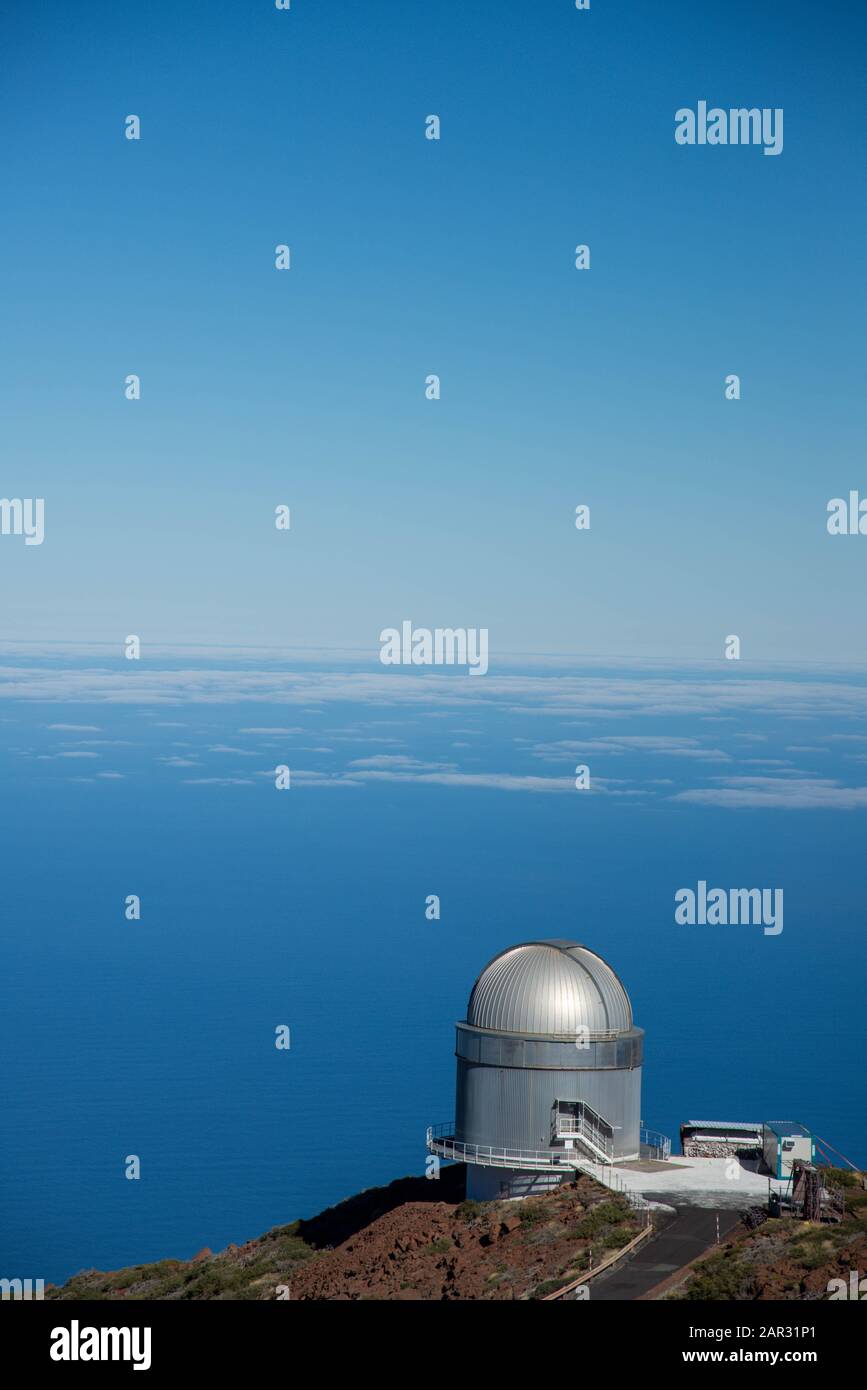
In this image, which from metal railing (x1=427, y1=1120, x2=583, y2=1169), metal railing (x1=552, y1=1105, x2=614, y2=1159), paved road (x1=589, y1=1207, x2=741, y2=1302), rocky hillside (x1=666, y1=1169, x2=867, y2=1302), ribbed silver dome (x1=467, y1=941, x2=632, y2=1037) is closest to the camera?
rocky hillside (x1=666, y1=1169, x2=867, y2=1302)

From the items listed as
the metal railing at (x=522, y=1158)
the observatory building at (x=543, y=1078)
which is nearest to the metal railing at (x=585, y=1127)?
the observatory building at (x=543, y=1078)

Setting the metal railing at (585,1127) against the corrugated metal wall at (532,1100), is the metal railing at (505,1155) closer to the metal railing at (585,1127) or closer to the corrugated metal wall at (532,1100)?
the corrugated metal wall at (532,1100)

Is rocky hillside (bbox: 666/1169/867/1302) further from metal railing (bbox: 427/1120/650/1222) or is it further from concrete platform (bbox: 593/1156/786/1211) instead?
metal railing (bbox: 427/1120/650/1222)

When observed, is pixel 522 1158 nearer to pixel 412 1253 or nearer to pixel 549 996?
pixel 549 996

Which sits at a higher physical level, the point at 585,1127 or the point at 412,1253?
the point at 585,1127

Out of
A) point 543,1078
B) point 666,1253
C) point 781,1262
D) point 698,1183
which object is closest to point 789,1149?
point 698,1183

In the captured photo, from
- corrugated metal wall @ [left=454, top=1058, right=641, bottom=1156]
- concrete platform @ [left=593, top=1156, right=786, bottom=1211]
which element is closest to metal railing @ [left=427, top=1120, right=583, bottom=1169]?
corrugated metal wall @ [left=454, top=1058, right=641, bottom=1156]
